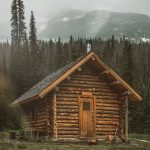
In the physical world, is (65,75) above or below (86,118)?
above

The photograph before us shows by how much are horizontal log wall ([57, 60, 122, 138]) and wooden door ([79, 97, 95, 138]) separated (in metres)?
0.35

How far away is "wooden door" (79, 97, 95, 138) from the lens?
1276 inches

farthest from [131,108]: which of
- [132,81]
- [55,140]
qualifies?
[55,140]

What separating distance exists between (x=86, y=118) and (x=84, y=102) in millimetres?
1119

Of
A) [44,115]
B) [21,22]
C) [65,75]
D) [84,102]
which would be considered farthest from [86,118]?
[21,22]

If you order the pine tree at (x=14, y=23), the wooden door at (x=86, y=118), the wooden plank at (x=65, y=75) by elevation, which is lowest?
the wooden door at (x=86, y=118)

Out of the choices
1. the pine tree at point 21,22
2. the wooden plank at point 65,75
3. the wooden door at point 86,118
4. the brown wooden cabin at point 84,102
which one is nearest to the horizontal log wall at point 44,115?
the brown wooden cabin at point 84,102

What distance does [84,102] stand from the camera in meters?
32.7

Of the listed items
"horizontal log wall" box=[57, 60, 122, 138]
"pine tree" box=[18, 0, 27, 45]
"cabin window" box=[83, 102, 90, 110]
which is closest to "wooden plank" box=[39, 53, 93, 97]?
"horizontal log wall" box=[57, 60, 122, 138]

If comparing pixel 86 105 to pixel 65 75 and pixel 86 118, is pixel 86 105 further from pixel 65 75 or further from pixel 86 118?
pixel 65 75

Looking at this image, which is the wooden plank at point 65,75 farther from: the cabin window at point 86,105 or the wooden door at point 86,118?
the cabin window at point 86,105

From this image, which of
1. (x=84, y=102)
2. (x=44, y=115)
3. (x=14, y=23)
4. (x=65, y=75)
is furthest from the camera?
(x=14, y=23)

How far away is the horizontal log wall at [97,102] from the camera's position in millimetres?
31922

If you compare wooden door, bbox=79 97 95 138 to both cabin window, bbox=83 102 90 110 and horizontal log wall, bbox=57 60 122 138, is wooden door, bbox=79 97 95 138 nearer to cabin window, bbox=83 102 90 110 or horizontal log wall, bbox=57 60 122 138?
cabin window, bbox=83 102 90 110
